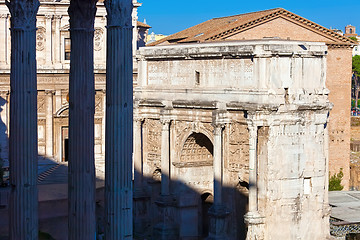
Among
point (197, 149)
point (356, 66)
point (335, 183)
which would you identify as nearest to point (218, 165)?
point (197, 149)

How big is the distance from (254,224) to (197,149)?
4.67 metres

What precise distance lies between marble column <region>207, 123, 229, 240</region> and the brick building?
8661 mm

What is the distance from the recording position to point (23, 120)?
12664 millimetres

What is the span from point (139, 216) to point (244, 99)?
6.58 m

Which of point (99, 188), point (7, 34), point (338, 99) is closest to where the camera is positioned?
point (99, 188)

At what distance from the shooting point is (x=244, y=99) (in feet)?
80.2

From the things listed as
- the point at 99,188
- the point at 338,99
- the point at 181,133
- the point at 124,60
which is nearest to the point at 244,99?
the point at 181,133

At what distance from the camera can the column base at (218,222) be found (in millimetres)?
24672

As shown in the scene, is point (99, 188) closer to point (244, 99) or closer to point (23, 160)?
point (244, 99)

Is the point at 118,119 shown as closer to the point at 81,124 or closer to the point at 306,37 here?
the point at 81,124

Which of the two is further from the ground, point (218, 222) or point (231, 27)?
A: point (231, 27)

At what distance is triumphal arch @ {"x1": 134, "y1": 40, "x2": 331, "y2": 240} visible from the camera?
2383 centimetres

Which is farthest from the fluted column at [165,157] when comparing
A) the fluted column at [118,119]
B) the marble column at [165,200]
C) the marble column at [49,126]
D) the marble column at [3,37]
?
the fluted column at [118,119]

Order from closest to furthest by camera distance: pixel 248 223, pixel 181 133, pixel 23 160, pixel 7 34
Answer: pixel 23 160 < pixel 248 223 < pixel 181 133 < pixel 7 34
